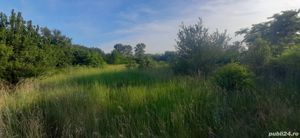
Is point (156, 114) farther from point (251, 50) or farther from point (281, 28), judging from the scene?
point (281, 28)

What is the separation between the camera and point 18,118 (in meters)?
5.06

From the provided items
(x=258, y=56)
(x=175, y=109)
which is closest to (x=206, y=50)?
(x=258, y=56)

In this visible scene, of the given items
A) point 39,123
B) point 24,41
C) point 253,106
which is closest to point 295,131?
point 253,106

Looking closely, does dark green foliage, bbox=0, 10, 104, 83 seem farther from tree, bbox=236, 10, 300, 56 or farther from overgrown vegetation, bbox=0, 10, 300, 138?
tree, bbox=236, 10, 300, 56

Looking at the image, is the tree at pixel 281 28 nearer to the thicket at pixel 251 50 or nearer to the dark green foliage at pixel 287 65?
the thicket at pixel 251 50

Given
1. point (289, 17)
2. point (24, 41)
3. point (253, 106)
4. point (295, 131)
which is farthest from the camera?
point (289, 17)

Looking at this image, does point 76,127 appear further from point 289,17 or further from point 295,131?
point 289,17

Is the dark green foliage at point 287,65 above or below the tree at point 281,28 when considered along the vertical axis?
below

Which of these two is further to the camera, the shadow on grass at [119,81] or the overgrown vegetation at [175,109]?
the shadow on grass at [119,81]

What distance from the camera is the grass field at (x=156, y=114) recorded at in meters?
3.55

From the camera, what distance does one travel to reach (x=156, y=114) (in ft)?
14.5

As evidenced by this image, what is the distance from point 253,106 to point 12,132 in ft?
13.5

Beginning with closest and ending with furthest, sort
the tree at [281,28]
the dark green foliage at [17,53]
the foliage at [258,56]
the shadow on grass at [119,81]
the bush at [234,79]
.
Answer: the bush at [234,79]
the shadow on grass at [119,81]
the foliage at [258,56]
the dark green foliage at [17,53]
the tree at [281,28]

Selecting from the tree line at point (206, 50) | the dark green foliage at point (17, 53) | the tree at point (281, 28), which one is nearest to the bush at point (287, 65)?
the tree line at point (206, 50)
